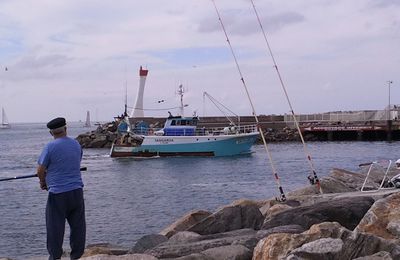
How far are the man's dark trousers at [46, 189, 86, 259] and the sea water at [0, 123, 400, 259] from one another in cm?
775

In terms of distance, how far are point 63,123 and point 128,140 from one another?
155 ft

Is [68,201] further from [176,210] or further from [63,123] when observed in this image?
[176,210]

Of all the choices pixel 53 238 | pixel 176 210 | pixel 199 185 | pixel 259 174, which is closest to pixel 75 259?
pixel 53 238

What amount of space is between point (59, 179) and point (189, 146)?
146 feet

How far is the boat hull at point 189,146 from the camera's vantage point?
5184 centimetres

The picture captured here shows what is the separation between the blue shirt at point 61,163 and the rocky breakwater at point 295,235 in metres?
0.90

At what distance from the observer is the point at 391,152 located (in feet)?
172

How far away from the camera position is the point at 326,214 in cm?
988

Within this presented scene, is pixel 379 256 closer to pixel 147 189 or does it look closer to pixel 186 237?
pixel 186 237

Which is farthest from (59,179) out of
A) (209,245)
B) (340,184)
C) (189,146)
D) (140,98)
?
(140,98)

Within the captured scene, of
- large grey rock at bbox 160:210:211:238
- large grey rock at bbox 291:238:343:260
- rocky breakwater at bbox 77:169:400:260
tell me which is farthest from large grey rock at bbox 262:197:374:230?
large grey rock at bbox 160:210:211:238

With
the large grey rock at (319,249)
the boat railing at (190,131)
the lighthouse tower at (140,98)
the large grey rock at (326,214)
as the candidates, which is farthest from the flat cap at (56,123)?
the lighthouse tower at (140,98)

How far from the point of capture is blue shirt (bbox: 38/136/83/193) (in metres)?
7.25

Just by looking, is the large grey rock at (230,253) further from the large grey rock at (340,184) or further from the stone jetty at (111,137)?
the stone jetty at (111,137)
